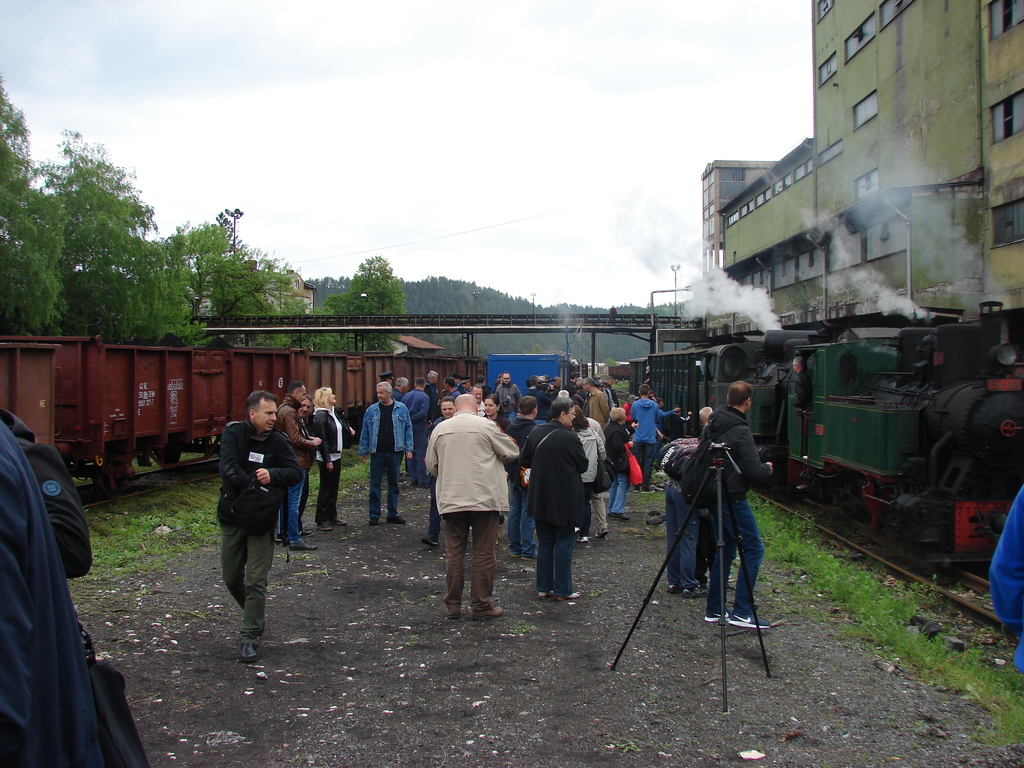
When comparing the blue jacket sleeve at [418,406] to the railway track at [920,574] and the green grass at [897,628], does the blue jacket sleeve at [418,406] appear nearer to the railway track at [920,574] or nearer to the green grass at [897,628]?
the green grass at [897,628]

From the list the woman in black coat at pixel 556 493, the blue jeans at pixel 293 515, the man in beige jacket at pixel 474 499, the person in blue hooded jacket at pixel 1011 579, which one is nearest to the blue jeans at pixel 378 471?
the blue jeans at pixel 293 515

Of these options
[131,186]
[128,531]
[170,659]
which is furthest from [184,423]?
[131,186]

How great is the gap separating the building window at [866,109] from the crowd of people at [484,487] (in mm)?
23500

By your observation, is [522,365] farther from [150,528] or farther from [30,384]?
[30,384]

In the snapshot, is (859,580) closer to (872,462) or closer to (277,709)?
(872,462)

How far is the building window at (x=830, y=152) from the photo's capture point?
30.0 meters

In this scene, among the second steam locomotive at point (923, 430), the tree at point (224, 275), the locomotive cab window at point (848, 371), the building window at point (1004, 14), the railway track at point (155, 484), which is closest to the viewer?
the second steam locomotive at point (923, 430)

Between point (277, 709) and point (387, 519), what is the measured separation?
5.85 meters

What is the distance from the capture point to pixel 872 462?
8.80m

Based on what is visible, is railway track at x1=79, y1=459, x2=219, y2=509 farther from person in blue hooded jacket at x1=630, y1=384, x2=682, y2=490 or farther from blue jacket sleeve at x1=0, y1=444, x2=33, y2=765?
blue jacket sleeve at x1=0, y1=444, x2=33, y2=765

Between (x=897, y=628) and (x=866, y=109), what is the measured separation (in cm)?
2757

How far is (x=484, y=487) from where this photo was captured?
6223 mm

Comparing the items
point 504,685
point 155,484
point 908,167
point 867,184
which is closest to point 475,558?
point 504,685

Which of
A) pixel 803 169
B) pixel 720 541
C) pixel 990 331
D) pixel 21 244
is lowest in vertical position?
pixel 720 541
